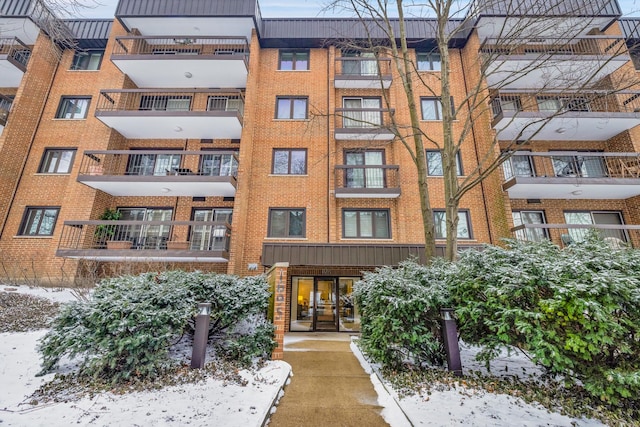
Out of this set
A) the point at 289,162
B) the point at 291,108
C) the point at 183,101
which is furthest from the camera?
the point at 183,101

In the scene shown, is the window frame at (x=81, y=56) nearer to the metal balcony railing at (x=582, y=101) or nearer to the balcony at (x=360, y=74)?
the balcony at (x=360, y=74)

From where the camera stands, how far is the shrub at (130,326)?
12.8ft

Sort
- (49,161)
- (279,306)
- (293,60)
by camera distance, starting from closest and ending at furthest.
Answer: (279,306), (49,161), (293,60)

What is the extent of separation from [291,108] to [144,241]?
907 centimetres

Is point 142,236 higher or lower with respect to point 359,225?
lower

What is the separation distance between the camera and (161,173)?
12891mm

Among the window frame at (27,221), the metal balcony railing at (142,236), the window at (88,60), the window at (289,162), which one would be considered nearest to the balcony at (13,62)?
the window at (88,60)

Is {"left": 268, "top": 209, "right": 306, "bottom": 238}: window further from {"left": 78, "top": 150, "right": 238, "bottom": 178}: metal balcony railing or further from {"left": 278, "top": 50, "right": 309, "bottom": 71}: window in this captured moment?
{"left": 278, "top": 50, "right": 309, "bottom": 71}: window

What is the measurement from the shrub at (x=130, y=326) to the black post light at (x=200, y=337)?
0.18 meters

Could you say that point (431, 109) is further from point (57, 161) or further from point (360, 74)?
point (57, 161)

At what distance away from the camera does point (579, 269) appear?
3.39 m

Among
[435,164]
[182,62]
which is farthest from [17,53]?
[435,164]

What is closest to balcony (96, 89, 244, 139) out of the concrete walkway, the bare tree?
the bare tree

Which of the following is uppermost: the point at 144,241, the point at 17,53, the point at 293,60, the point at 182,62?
the point at 293,60
